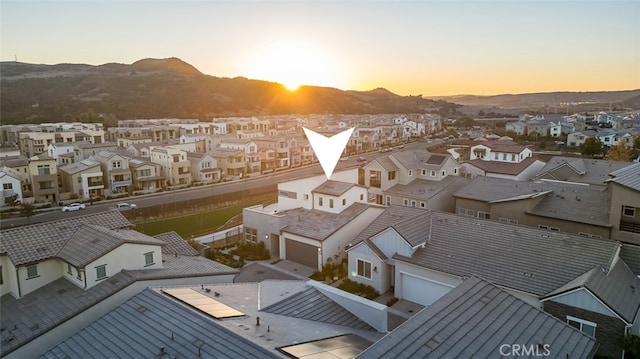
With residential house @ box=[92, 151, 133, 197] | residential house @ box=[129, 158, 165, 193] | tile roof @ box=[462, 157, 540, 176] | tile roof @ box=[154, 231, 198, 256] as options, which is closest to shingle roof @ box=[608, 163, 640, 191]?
tile roof @ box=[462, 157, 540, 176]

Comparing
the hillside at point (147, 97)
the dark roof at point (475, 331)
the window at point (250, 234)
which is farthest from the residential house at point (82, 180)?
the hillside at point (147, 97)

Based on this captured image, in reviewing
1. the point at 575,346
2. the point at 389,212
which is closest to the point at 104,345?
the point at 575,346

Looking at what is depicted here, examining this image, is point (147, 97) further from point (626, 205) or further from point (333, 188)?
point (626, 205)

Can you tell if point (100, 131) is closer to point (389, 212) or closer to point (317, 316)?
point (389, 212)

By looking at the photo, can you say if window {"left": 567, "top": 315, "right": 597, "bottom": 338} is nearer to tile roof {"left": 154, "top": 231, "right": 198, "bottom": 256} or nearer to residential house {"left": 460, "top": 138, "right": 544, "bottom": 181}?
tile roof {"left": 154, "top": 231, "right": 198, "bottom": 256}

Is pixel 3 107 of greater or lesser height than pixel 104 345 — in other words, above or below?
above

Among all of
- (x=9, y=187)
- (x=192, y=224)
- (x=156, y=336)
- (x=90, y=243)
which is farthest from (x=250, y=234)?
(x=9, y=187)
